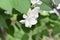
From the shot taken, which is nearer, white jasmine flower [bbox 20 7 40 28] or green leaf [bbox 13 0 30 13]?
green leaf [bbox 13 0 30 13]

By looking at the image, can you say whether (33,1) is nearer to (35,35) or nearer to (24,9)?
(24,9)

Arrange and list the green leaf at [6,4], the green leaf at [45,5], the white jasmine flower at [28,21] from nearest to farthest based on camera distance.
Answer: the green leaf at [6,4] < the green leaf at [45,5] < the white jasmine flower at [28,21]

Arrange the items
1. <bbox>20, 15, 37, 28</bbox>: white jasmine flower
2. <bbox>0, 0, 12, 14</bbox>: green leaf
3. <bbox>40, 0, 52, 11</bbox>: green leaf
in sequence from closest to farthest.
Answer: <bbox>0, 0, 12, 14</bbox>: green leaf → <bbox>40, 0, 52, 11</bbox>: green leaf → <bbox>20, 15, 37, 28</bbox>: white jasmine flower

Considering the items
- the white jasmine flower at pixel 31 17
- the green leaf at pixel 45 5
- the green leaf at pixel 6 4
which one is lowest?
the green leaf at pixel 6 4

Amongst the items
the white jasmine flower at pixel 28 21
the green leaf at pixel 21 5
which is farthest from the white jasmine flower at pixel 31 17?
the green leaf at pixel 21 5

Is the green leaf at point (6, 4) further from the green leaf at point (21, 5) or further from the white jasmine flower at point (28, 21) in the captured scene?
the white jasmine flower at point (28, 21)

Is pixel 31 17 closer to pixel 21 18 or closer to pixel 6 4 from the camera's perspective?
pixel 21 18

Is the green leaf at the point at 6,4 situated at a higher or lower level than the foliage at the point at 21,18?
lower

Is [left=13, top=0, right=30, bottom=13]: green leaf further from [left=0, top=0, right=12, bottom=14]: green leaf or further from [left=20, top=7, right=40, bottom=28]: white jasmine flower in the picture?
[left=20, top=7, right=40, bottom=28]: white jasmine flower

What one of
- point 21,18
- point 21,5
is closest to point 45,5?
point 21,5

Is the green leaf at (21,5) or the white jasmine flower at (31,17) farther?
the white jasmine flower at (31,17)

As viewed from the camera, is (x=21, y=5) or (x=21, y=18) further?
(x=21, y=18)

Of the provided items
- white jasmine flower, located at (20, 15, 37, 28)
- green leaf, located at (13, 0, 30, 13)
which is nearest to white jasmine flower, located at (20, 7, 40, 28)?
white jasmine flower, located at (20, 15, 37, 28)
